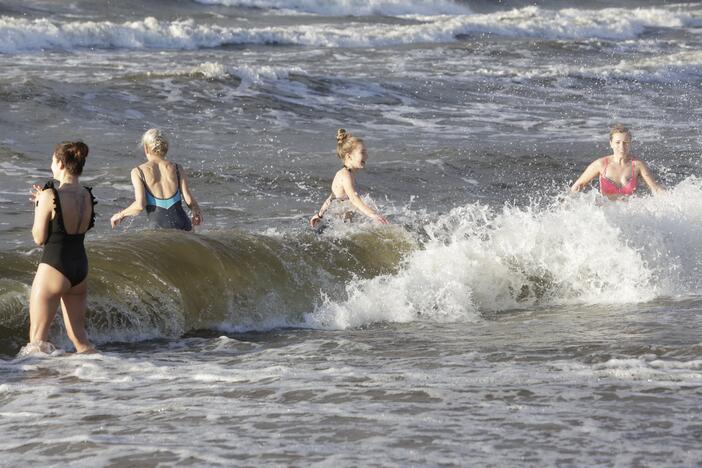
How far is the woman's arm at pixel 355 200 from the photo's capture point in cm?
1039

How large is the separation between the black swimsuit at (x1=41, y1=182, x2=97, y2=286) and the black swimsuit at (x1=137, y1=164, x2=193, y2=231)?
A: 2.49 meters

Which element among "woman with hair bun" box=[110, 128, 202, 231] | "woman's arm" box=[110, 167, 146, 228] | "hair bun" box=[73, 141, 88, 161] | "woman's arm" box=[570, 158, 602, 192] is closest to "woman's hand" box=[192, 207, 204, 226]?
"woman with hair bun" box=[110, 128, 202, 231]

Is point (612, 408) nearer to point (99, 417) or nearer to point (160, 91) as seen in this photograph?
point (99, 417)

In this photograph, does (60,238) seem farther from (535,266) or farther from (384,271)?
(535,266)

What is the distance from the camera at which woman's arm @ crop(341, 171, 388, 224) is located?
409 inches

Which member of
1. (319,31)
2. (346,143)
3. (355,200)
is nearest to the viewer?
(355,200)

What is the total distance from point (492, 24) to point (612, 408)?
119 feet

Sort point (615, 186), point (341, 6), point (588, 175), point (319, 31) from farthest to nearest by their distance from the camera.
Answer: point (341, 6) → point (319, 31) → point (615, 186) → point (588, 175)

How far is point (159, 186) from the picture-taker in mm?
9727

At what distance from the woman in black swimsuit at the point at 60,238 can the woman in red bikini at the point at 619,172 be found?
5.87 metres

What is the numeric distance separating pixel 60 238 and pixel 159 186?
260 cm

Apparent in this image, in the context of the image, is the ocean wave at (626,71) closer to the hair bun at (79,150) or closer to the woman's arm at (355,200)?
the woman's arm at (355,200)

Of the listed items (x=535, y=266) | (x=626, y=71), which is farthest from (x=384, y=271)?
(x=626, y=71)

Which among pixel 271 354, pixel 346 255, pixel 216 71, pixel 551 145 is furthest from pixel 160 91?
pixel 271 354
